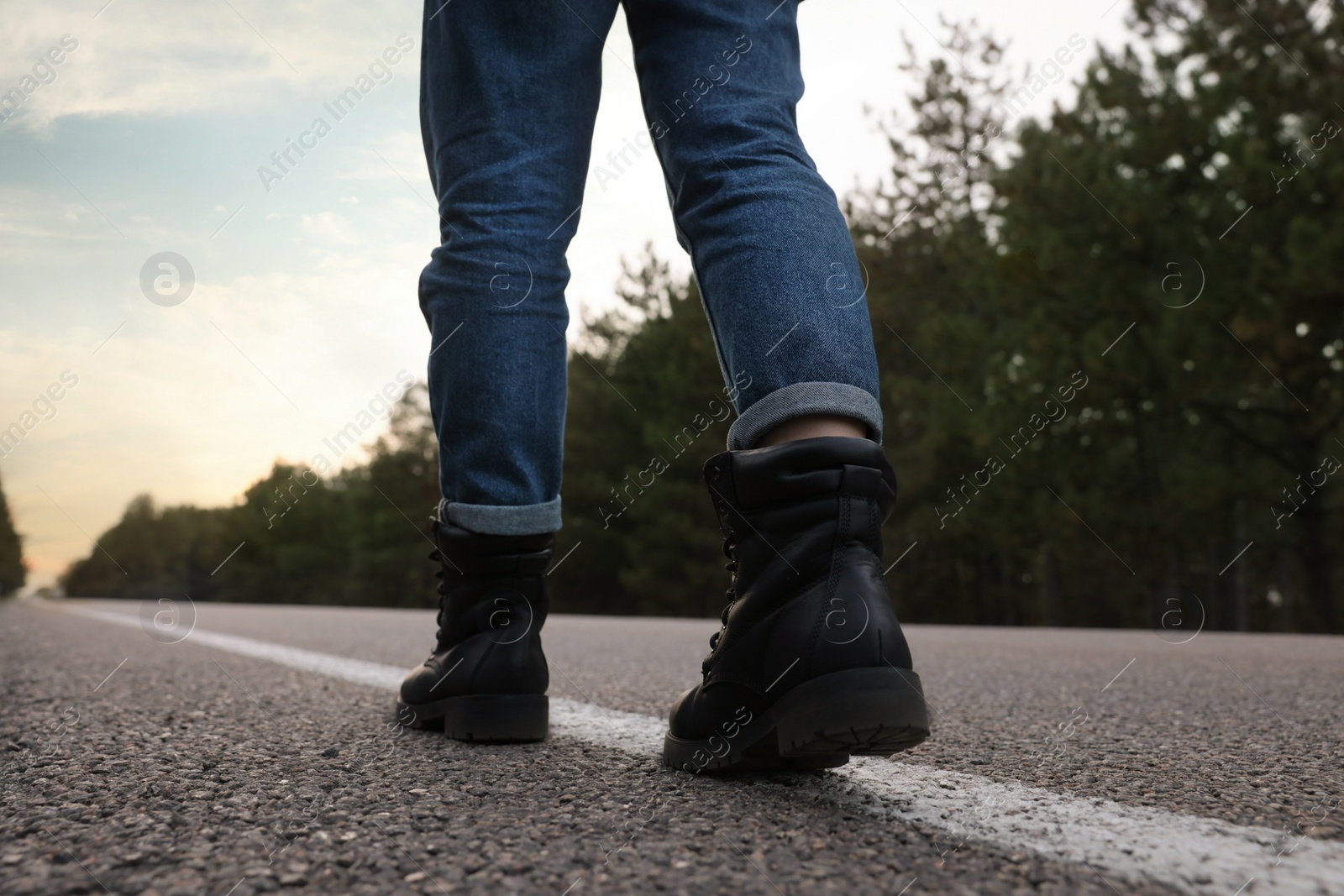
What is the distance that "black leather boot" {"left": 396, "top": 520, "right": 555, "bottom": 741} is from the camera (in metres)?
1.36

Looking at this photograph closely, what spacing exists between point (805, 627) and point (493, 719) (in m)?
0.54

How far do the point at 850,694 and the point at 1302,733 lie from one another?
3.14 ft

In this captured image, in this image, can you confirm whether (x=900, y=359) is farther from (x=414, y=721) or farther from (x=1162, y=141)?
(x=414, y=721)

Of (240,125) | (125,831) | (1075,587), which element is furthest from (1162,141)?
(1075,587)

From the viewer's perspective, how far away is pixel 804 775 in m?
1.11

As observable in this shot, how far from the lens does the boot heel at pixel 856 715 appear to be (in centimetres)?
95
